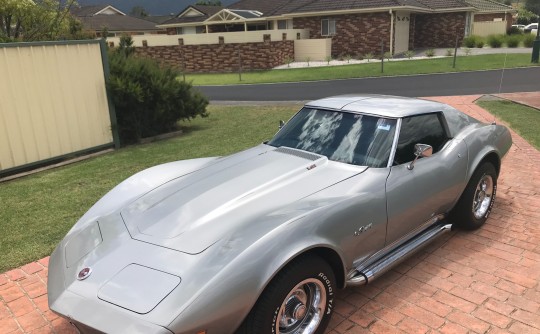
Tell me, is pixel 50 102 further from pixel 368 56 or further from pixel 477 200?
pixel 368 56

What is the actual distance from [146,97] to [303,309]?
773 centimetres

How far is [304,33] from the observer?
33031mm

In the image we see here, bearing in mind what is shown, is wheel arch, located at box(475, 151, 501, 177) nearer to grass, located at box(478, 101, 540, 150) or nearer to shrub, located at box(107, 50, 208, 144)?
grass, located at box(478, 101, 540, 150)

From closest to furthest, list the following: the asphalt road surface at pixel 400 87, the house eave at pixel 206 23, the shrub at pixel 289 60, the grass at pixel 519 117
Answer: the grass at pixel 519 117, the asphalt road surface at pixel 400 87, the shrub at pixel 289 60, the house eave at pixel 206 23

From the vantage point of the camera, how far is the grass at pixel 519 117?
8305 mm

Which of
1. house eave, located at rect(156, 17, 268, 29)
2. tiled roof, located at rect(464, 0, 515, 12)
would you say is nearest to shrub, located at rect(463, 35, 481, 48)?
tiled roof, located at rect(464, 0, 515, 12)

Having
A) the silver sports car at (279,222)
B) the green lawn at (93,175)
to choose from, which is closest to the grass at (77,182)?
the green lawn at (93,175)

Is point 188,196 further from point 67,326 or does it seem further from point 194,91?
point 194,91

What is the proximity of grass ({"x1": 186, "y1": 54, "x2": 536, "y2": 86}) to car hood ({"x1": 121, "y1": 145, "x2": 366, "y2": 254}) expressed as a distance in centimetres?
1716

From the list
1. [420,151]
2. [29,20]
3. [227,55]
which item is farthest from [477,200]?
[227,55]

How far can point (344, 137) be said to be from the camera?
375 cm

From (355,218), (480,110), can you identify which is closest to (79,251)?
(355,218)

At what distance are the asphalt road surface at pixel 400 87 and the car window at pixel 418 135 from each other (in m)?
11.0

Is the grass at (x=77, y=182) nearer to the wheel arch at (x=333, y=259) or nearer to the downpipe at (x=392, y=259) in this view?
the wheel arch at (x=333, y=259)
